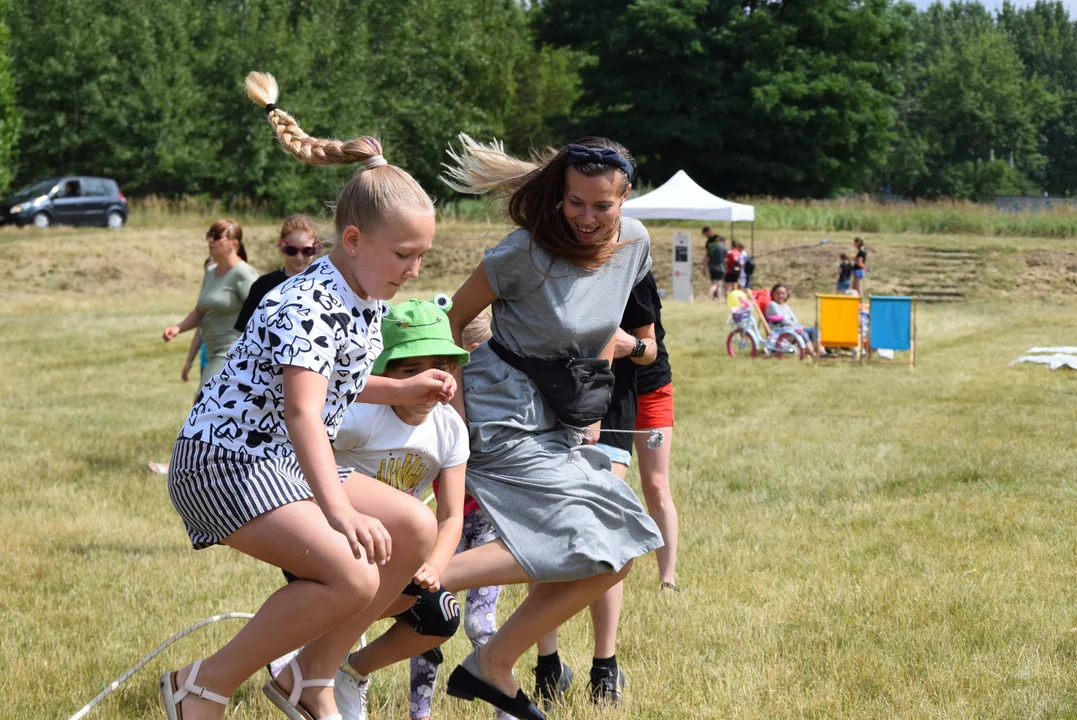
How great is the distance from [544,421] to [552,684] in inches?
43.9

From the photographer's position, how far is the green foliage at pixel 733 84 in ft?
180

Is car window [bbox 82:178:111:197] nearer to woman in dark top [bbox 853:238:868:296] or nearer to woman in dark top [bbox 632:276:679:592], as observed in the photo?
woman in dark top [bbox 853:238:868:296]

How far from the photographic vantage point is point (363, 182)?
10.5 ft

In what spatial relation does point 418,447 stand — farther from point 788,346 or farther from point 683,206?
point 683,206

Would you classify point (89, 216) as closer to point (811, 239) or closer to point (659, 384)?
point (811, 239)

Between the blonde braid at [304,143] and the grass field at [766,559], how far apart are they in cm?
192

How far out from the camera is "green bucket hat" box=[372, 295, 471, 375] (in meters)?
3.56

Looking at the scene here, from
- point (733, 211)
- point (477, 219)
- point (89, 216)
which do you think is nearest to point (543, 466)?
point (733, 211)

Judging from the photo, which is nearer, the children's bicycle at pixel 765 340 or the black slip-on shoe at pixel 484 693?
the black slip-on shoe at pixel 484 693

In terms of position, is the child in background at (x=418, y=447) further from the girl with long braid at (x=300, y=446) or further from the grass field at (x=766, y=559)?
the grass field at (x=766, y=559)

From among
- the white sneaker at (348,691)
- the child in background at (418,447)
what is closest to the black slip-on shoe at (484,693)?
the child in background at (418,447)

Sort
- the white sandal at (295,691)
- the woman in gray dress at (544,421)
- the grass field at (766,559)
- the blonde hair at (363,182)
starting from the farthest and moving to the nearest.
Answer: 1. the grass field at (766,559)
2. the woman in gray dress at (544,421)
3. the white sandal at (295,691)
4. the blonde hair at (363,182)

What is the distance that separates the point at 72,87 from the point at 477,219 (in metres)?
15.7

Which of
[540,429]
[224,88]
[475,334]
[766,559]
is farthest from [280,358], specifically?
[224,88]
